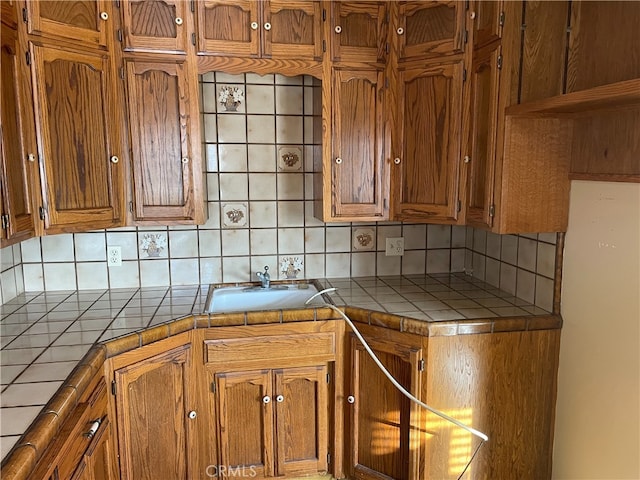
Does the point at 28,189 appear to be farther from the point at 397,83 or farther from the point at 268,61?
the point at 397,83

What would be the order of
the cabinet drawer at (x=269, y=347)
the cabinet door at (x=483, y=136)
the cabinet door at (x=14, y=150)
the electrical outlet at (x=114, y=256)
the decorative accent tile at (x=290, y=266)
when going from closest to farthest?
the cabinet door at (x=14, y=150)
the cabinet door at (x=483, y=136)
the cabinet drawer at (x=269, y=347)
the electrical outlet at (x=114, y=256)
the decorative accent tile at (x=290, y=266)

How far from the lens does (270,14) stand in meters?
1.84

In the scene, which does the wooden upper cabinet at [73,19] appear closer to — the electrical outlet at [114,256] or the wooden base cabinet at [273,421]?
the electrical outlet at [114,256]

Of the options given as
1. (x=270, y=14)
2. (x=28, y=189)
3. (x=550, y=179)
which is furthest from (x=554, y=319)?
(x=28, y=189)

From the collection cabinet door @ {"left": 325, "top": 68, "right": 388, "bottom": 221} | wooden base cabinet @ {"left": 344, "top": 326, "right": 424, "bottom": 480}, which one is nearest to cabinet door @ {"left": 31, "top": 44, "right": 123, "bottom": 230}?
cabinet door @ {"left": 325, "top": 68, "right": 388, "bottom": 221}

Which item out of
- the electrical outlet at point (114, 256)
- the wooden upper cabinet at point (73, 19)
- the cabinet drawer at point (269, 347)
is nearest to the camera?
the wooden upper cabinet at point (73, 19)

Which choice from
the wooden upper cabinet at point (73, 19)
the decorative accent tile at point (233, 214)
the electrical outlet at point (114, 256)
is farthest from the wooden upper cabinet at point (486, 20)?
the electrical outlet at point (114, 256)

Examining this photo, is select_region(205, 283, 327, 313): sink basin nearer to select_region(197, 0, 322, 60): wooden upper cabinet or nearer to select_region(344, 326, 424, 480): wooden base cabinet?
select_region(344, 326, 424, 480): wooden base cabinet

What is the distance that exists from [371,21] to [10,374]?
6.02 ft

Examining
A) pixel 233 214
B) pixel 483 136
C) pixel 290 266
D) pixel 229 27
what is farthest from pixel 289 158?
pixel 483 136

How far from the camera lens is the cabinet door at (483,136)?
5.49ft

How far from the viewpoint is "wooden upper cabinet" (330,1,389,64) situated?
189 cm

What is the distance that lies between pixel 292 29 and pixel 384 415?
1.66 metres

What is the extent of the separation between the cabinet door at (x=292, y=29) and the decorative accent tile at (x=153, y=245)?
0.99m
